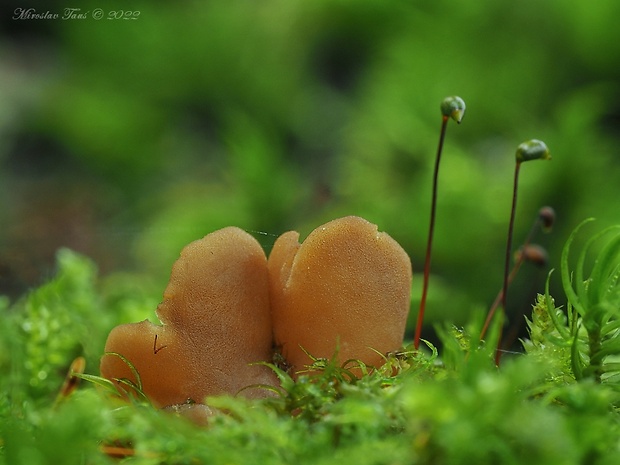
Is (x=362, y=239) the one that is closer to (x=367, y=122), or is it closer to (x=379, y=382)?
(x=379, y=382)

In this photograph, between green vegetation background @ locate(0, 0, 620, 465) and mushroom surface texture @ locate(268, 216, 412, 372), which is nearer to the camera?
green vegetation background @ locate(0, 0, 620, 465)

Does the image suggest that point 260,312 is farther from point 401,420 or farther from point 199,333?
point 401,420

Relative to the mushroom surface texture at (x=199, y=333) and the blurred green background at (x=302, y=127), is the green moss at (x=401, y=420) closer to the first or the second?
the mushroom surface texture at (x=199, y=333)

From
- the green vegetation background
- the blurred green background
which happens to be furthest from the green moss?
the blurred green background

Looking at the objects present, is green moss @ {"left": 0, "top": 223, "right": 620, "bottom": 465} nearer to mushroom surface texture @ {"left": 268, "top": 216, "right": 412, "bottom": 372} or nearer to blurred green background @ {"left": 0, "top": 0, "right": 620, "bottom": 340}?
mushroom surface texture @ {"left": 268, "top": 216, "right": 412, "bottom": 372}

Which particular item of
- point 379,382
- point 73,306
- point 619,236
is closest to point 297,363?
point 379,382
